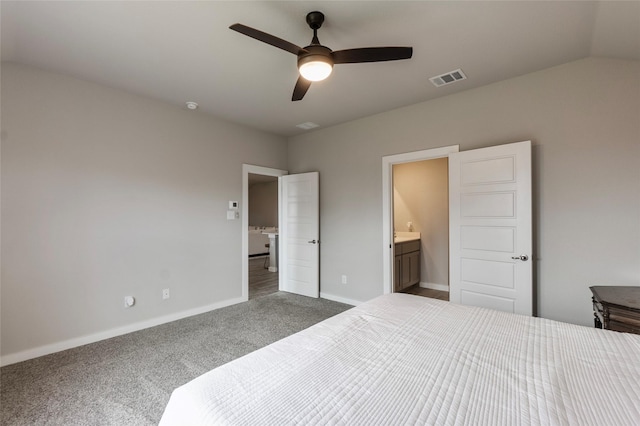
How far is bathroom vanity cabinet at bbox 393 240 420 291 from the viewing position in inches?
172

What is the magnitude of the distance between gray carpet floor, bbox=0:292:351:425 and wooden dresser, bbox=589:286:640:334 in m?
2.64

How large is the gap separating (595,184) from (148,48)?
401cm

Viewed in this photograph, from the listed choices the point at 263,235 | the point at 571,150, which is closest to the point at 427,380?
the point at 571,150

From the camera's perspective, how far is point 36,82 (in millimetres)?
2652

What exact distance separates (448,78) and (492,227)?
5.19ft

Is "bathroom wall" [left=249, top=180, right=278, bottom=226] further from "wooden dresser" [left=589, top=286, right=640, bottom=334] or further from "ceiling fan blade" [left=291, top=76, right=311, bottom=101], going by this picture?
"wooden dresser" [left=589, top=286, right=640, bottom=334]

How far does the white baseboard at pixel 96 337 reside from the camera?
8.36ft

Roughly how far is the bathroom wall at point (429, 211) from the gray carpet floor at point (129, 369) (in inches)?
94.3

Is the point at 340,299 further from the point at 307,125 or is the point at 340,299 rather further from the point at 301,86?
the point at 301,86

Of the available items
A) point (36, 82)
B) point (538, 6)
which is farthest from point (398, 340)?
point (36, 82)

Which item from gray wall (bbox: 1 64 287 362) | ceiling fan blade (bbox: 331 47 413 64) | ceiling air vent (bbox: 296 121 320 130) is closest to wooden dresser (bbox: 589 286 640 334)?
ceiling fan blade (bbox: 331 47 413 64)

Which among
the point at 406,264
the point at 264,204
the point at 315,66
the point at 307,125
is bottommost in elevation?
the point at 406,264

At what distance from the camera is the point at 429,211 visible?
5.05 m

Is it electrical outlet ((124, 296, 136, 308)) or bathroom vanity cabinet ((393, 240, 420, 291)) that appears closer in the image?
electrical outlet ((124, 296, 136, 308))
